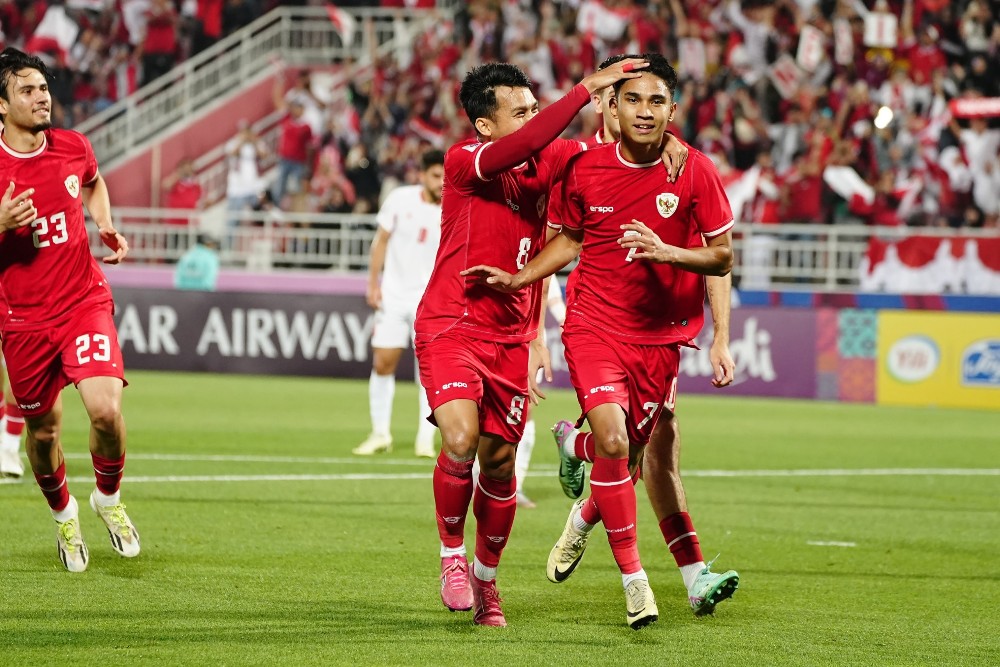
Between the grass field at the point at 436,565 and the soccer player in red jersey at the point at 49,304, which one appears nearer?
the grass field at the point at 436,565

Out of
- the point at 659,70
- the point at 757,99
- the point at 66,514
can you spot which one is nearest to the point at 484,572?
the point at 659,70

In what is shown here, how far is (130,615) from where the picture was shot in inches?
257

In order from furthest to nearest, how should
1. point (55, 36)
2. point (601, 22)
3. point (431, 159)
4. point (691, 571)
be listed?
point (55, 36) < point (601, 22) < point (431, 159) < point (691, 571)

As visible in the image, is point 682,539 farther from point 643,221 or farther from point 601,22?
point 601,22

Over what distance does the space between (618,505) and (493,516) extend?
57 centimetres

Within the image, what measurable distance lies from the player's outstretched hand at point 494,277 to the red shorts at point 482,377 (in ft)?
0.90

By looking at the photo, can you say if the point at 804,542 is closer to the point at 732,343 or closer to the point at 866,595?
the point at 866,595

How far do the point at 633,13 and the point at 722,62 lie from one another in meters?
1.76

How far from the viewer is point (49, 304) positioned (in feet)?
25.3

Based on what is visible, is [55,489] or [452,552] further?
[55,489]

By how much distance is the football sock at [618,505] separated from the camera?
646 centimetres

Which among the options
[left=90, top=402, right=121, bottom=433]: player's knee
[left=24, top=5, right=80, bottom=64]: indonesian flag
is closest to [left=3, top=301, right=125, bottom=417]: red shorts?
[left=90, top=402, right=121, bottom=433]: player's knee

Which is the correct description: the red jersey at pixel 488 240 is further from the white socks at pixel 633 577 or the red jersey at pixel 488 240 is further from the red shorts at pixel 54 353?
the red shorts at pixel 54 353


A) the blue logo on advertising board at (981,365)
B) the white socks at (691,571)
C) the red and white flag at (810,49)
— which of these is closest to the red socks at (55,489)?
the white socks at (691,571)
